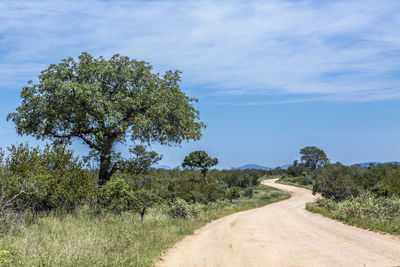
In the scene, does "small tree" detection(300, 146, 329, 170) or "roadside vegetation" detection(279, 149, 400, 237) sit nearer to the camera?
"roadside vegetation" detection(279, 149, 400, 237)

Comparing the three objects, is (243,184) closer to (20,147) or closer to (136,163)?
(136,163)

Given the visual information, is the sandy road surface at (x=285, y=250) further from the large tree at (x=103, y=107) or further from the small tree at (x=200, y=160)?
the small tree at (x=200, y=160)

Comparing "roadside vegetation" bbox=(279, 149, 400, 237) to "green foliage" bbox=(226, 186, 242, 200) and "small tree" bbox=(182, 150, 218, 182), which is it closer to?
"green foliage" bbox=(226, 186, 242, 200)

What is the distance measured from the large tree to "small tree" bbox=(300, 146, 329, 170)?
148926 millimetres

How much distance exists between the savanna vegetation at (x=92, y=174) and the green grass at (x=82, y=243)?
0.04 meters

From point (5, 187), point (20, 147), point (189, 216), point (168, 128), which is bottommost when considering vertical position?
point (189, 216)

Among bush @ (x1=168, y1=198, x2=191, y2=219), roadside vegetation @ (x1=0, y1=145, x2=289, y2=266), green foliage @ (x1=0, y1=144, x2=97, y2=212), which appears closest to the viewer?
roadside vegetation @ (x1=0, y1=145, x2=289, y2=266)

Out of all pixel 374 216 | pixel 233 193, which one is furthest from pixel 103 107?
pixel 233 193

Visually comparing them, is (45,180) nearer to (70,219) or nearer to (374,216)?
(70,219)

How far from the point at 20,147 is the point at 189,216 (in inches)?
440

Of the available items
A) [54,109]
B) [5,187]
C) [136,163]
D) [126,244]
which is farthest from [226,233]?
[54,109]

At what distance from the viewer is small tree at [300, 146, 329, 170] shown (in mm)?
161688

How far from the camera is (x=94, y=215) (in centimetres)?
1844

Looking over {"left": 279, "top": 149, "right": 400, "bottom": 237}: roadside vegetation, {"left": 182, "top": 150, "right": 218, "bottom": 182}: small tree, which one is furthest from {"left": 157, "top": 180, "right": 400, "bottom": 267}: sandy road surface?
{"left": 182, "top": 150, "right": 218, "bottom": 182}: small tree
